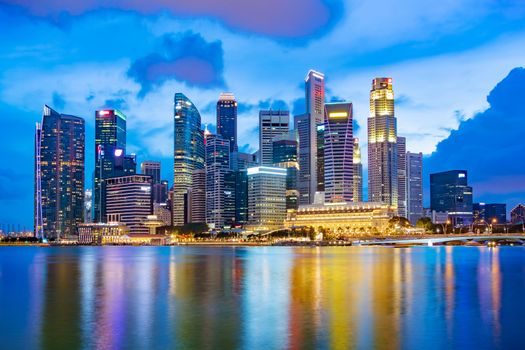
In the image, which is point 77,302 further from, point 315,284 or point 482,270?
point 482,270

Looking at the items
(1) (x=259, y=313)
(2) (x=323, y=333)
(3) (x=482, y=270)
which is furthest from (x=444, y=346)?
(3) (x=482, y=270)

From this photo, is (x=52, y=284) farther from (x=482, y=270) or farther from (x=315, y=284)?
(x=482, y=270)

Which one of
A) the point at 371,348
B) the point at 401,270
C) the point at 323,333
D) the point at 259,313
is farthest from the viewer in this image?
the point at 401,270

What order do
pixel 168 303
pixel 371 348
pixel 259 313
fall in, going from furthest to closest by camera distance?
pixel 168 303
pixel 259 313
pixel 371 348

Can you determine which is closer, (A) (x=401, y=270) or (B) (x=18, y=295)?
(B) (x=18, y=295)

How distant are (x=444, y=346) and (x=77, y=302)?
28.8 metres

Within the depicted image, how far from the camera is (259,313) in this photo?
4019 cm

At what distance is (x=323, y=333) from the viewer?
3241 cm

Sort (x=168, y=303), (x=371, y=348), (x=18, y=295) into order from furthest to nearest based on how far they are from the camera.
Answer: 1. (x=18, y=295)
2. (x=168, y=303)
3. (x=371, y=348)

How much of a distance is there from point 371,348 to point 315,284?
2970 cm

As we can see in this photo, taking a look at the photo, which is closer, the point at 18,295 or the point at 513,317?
the point at 513,317

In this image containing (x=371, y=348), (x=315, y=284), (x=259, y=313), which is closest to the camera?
(x=371, y=348)

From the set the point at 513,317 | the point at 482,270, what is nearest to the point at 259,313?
the point at 513,317

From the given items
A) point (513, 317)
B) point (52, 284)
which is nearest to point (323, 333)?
point (513, 317)
